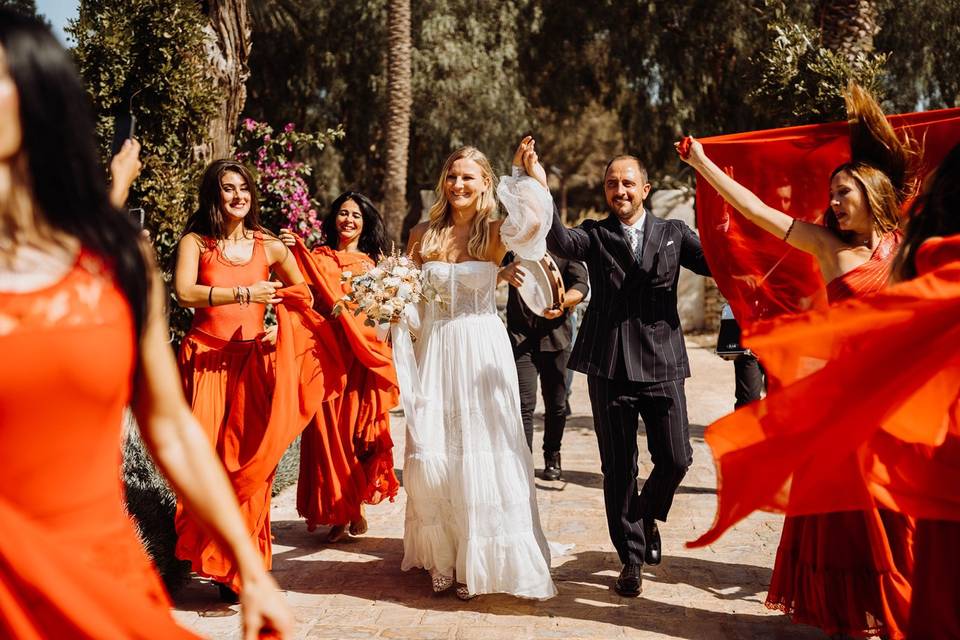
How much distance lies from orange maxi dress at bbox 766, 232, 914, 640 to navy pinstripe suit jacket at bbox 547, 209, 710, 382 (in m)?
1.20

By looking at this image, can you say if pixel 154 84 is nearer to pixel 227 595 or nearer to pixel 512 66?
pixel 227 595

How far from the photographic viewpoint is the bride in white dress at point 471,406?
4.99 metres

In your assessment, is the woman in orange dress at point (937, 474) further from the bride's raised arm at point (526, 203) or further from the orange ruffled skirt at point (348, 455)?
the orange ruffled skirt at point (348, 455)

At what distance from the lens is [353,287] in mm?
5465

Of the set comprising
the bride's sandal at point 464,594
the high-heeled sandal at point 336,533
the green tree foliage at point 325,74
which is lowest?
the high-heeled sandal at point 336,533

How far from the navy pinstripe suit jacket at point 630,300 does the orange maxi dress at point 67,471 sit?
365cm

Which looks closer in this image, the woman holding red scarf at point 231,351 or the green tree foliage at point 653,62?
the woman holding red scarf at point 231,351

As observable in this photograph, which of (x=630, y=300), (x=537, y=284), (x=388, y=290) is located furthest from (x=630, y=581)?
(x=388, y=290)

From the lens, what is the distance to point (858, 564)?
162 inches

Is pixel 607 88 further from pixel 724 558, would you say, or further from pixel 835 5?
pixel 724 558

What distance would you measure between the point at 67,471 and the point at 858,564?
11.7 ft

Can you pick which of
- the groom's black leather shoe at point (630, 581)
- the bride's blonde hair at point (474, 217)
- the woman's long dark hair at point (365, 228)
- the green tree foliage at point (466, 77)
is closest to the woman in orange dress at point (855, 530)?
the groom's black leather shoe at point (630, 581)

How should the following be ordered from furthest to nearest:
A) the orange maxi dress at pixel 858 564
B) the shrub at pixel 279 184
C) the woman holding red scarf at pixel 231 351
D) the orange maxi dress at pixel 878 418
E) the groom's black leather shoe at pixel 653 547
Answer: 1. the shrub at pixel 279 184
2. the groom's black leather shoe at pixel 653 547
3. the woman holding red scarf at pixel 231 351
4. the orange maxi dress at pixel 858 564
5. the orange maxi dress at pixel 878 418

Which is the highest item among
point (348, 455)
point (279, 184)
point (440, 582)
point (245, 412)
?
point (279, 184)
